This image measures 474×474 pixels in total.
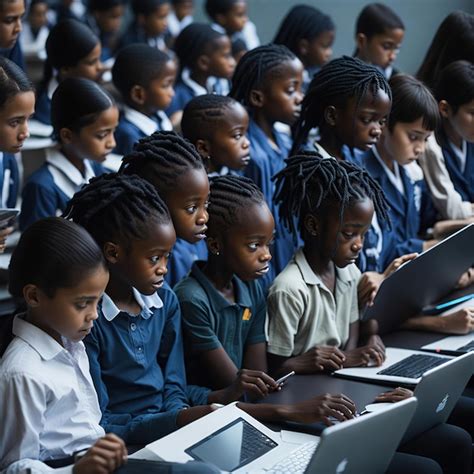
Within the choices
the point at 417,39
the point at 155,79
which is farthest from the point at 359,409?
the point at 417,39

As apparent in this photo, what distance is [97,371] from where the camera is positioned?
80.4 inches

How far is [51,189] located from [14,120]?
0.41 metres

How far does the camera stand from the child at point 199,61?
15.1ft

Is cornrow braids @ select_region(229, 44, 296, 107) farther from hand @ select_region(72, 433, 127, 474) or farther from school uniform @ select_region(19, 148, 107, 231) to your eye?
hand @ select_region(72, 433, 127, 474)

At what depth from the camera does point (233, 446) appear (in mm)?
1890

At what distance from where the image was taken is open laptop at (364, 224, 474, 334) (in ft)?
8.51

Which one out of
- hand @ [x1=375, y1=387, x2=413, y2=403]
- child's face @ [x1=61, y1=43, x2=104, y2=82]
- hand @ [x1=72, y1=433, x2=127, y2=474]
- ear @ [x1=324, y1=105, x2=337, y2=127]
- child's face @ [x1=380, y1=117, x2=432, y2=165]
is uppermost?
ear @ [x1=324, y1=105, x2=337, y2=127]

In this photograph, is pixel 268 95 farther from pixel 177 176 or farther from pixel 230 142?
pixel 177 176

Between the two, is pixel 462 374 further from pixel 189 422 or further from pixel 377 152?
pixel 377 152

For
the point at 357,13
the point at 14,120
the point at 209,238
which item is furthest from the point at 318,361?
the point at 357,13

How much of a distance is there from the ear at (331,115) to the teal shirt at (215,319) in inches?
Result: 31.2

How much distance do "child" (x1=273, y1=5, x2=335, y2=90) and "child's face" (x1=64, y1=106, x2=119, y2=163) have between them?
1.77 meters

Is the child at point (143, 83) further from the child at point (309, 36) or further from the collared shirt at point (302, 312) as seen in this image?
the collared shirt at point (302, 312)

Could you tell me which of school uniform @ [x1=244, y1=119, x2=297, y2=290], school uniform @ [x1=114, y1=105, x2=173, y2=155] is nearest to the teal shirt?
school uniform @ [x1=244, y1=119, x2=297, y2=290]
